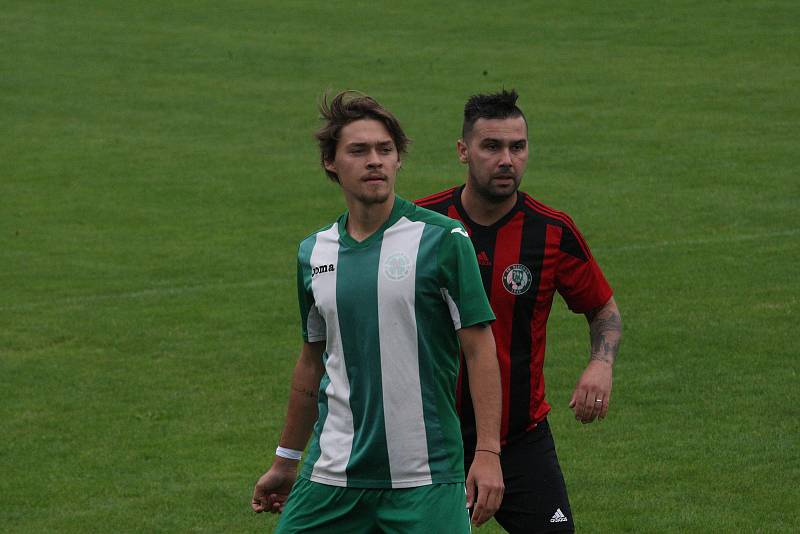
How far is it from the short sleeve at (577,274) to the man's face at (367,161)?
1390mm

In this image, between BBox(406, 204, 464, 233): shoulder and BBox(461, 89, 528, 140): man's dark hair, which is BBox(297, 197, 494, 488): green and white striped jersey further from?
BBox(461, 89, 528, 140): man's dark hair

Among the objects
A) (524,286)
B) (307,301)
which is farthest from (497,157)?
(307,301)

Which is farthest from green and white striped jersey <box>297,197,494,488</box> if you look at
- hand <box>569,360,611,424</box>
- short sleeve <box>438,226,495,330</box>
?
hand <box>569,360,611,424</box>

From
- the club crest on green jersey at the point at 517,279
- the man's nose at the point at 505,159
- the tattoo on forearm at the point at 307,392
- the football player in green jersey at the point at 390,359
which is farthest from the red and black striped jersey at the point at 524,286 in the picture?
the football player in green jersey at the point at 390,359

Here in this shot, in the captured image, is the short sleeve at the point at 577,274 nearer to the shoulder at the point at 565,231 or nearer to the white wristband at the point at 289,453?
the shoulder at the point at 565,231

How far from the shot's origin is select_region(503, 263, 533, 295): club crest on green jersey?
6.60 meters

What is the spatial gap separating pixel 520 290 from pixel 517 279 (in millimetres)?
55

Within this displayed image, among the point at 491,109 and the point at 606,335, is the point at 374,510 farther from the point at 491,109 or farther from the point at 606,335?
the point at 491,109

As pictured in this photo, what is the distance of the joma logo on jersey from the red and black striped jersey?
3.84 feet

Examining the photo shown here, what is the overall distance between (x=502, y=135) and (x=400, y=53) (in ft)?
89.3

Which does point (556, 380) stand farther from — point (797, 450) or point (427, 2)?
point (427, 2)

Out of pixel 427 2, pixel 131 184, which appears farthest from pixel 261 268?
pixel 427 2

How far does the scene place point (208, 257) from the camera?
18531 millimetres

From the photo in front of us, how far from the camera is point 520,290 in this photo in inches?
260
